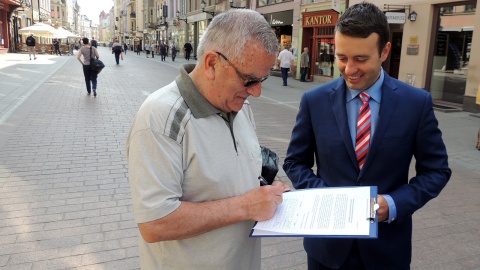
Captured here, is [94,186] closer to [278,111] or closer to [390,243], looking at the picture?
[390,243]

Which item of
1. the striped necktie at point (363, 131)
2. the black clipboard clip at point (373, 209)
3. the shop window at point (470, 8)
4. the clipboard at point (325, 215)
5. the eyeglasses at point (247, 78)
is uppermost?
the shop window at point (470, 8)

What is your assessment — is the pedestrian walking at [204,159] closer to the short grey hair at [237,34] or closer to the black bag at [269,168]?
the short grey hair at [237,34]

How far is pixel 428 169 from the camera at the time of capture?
1.78 metres

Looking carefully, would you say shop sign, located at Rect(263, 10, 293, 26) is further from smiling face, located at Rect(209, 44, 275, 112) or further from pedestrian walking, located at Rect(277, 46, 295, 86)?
smiling face, located at Rect(209, 44, 275, 112)

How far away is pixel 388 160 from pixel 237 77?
0.79 metres

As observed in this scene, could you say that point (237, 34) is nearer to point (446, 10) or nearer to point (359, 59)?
point (359, 59)

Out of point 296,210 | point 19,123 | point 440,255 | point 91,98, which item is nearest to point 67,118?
point 19,123

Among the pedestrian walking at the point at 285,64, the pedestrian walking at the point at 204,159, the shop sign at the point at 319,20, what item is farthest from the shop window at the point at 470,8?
the pedestrian walking at the point at 204,159

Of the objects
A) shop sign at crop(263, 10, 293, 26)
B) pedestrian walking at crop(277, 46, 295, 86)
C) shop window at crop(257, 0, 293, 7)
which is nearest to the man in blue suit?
pedestrian walking at crop(277, 46, 295, 86)

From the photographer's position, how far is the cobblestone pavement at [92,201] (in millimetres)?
3299

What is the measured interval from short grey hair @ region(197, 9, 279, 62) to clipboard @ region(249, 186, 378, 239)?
59 centimetres

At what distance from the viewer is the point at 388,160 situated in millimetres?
1715

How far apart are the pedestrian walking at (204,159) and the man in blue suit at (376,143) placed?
18.2 inches

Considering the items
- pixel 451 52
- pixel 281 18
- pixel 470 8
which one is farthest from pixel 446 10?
pixel 281 18
